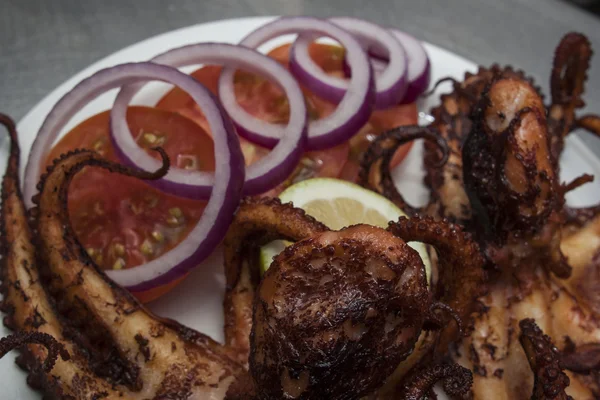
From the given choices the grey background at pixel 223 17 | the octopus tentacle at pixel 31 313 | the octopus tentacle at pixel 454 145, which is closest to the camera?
the octopus tentacle at pixel 31 313

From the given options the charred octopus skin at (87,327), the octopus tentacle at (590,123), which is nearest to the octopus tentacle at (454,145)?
the octopus tentacle at (590,123)

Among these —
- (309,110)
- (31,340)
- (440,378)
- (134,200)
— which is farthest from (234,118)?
(440,378)

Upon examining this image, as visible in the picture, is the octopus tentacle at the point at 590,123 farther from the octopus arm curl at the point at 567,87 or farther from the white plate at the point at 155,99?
the white plate at the point at 155,99

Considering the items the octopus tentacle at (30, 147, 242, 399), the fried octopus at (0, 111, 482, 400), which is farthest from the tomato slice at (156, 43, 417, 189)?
the octopus tentacle at (30, 147, 242, 399)

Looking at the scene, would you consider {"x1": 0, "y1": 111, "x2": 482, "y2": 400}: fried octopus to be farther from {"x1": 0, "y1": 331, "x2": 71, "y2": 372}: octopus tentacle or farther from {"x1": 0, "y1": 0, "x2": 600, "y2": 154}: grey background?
{"x1": 0, "y1": 0, "x2": 600, "y2": 154}: grey background

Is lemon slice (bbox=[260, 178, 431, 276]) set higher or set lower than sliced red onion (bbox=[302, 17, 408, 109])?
lower

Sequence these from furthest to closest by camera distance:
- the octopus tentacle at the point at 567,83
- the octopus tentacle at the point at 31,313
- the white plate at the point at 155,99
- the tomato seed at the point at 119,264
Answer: the octopus tentacle at the point at 567,83 → the white plate at the point at 155,99 → the tomato seed at the point at 119,264 → the octopus tentacle at the point at 31,313

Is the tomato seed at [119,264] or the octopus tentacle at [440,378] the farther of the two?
the tomato seed at [119,264]
